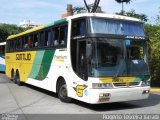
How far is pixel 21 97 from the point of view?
15.1 metres

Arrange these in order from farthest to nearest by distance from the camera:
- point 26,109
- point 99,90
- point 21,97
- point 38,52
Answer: point 38,52
point 21,97
point 26,109
point 99,90

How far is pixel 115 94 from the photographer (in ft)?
36.6

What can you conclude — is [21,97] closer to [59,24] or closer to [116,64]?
[59,24]

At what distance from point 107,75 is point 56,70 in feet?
11.0

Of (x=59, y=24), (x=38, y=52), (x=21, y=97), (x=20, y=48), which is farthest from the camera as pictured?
(x=20, y=48)

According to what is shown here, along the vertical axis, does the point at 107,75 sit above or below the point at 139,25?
below

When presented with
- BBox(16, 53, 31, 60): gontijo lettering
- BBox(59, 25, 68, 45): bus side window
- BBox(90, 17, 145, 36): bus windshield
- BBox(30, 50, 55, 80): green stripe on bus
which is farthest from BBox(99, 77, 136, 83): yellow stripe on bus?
BBox(16, 53, 31, 60): gontijo lettering

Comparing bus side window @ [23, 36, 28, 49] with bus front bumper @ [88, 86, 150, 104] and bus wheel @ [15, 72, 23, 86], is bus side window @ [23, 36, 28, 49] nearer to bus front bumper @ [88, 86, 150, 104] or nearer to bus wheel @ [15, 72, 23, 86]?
bus wheel @ [15, 72, 23, 86]

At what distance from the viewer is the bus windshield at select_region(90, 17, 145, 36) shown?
1145 cm

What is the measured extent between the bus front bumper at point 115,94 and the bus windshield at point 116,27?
73.4 inches

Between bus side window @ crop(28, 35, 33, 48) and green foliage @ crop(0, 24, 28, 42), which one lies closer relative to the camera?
bus side window @ crop(28, 35, 33, 48)

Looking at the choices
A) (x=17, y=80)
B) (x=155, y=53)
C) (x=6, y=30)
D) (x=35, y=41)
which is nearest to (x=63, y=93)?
(x=35, y=41)

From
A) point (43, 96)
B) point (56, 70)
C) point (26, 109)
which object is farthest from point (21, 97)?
point (26, 109)

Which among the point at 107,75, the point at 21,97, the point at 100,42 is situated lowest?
the point at 21,97
